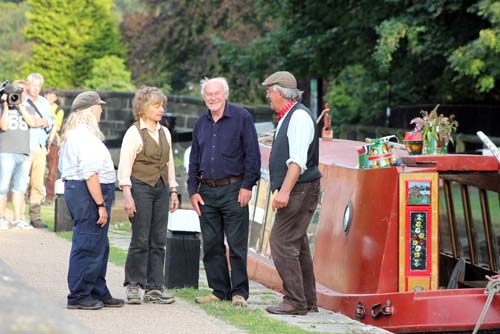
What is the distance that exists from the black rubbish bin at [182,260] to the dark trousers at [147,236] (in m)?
0.71

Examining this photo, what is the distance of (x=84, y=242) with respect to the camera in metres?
8.30

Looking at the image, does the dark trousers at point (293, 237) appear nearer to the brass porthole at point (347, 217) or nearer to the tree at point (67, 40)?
the brass porthole at point (347, 217)

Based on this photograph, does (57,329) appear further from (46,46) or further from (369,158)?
(46,46)

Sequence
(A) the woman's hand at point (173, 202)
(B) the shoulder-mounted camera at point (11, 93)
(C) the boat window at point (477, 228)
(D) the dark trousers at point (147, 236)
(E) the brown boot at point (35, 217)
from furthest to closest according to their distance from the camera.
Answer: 1. (E) the brown boot at point (35, 217)
2. (B) the shoulder-mounted camera at point (11, 93)
3. (C) the boat window at point (477, 228)
4. (A) the woman's hand at point (173, 202)
5. (D) the dark trousers at point (147, 236)

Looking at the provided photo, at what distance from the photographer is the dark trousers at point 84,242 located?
8.24 meters

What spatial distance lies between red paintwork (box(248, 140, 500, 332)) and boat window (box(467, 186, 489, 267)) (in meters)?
0.79

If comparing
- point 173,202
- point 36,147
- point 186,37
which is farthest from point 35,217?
point 186,37

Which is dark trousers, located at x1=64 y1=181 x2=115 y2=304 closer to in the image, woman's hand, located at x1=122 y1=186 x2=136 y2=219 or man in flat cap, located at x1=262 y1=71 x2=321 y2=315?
woman's hand, located at x1=122 y1=186 x2=136 y2=219

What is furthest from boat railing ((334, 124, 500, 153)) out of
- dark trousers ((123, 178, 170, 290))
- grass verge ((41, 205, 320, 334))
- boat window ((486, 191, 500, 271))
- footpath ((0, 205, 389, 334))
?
dark trousers ((123, 178, 170, 290))

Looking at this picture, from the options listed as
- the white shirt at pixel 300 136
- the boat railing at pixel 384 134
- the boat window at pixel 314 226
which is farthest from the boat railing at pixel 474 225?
the boat railing at pixel 384 134

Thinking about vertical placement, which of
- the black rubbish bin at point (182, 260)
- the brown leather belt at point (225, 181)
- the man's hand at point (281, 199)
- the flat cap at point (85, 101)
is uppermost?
the flat cap at point (85, 101)

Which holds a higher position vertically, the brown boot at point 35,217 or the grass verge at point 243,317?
the brown boot at point 35,217

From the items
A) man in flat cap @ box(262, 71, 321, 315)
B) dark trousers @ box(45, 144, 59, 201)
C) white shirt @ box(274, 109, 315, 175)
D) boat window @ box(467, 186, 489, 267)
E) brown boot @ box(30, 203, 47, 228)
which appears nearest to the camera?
white shirt @ box(274, 109, 315, 175)

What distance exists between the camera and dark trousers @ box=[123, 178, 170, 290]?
28.4ft
